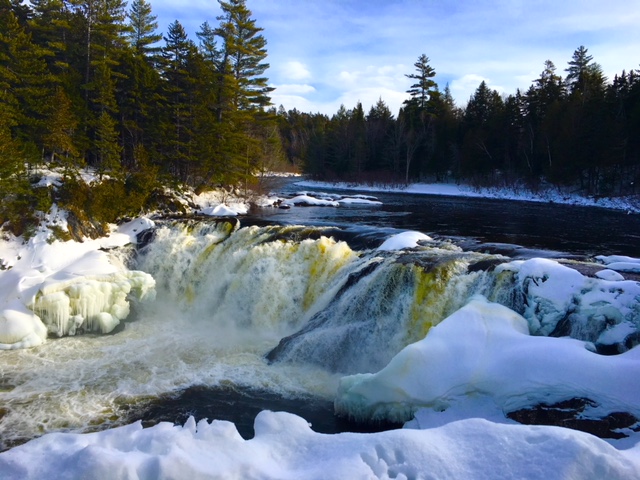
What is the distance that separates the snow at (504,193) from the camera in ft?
90.3

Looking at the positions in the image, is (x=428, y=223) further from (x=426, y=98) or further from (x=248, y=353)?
(x=426, y=98)

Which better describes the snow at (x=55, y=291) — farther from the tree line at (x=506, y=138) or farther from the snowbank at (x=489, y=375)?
the tree line at (x=506, y=138)

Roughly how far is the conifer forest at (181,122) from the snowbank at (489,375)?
1312cm

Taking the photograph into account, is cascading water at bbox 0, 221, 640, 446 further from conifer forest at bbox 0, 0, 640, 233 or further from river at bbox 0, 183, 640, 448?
conifer forest at bbox 0, 0, 640, 233

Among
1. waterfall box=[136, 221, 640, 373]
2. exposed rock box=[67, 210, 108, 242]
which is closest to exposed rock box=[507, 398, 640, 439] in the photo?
waterfall box=[136, 221, 640, 373]

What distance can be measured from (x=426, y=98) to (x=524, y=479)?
56118 mm

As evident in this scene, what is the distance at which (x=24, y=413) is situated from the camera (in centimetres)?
670

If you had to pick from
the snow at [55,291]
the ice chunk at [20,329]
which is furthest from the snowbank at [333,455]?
the snow at [55,291]

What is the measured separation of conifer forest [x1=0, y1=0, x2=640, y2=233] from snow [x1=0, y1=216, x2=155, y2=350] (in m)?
1.43

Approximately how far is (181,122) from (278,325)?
15598 millimetres

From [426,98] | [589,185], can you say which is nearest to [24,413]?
[589,185]

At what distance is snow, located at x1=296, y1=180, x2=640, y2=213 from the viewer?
2753 cm

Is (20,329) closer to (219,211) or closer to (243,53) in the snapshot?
(219,211)

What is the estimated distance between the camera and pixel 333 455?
11.7 ft
